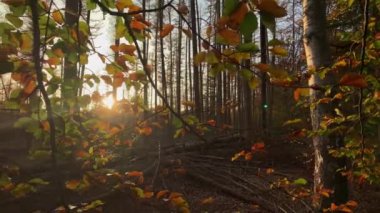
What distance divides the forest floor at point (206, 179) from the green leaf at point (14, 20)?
13.0 feet

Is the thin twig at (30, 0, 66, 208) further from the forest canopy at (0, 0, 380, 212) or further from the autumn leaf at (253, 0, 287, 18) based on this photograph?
the autumn leaf at (253, 0, 287, 18)

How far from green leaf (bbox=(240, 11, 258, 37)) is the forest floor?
4.46 meters

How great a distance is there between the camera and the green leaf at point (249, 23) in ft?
3.35

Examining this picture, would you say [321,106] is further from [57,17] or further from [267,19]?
[267,19]

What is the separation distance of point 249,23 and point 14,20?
1.18m

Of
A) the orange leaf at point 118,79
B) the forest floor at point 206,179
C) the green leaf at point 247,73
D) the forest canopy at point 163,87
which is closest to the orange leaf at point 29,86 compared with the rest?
the forest canopy at point 163,87

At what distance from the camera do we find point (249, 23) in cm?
103

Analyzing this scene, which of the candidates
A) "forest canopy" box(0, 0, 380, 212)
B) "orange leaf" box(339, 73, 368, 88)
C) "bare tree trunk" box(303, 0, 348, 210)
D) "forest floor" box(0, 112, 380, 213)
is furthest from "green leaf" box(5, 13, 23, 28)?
"forest floor" box(0, 112, 380, 213)

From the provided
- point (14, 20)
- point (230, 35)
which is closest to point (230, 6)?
point (230, 35)

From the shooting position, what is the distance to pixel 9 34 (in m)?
1.74

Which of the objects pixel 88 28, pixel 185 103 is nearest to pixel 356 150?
pixel 185 103

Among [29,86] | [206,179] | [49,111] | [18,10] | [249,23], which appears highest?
[18,10]

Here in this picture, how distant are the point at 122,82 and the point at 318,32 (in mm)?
2506

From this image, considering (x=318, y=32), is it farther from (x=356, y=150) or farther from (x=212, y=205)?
(x=212, y=205)
